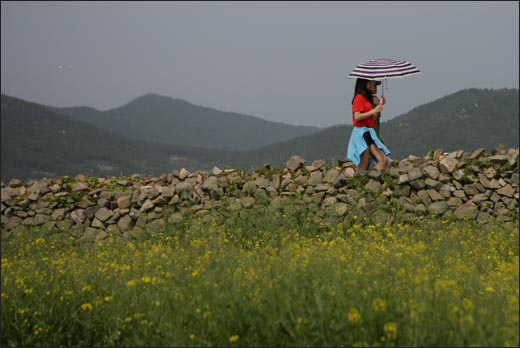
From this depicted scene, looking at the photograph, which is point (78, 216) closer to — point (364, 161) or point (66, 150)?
point (364, 161)

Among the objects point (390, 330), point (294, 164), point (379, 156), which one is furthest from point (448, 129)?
point (390, 330)

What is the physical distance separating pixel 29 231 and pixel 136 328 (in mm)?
7300

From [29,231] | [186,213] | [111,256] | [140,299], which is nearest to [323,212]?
[186,213]

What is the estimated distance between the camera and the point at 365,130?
11133mm

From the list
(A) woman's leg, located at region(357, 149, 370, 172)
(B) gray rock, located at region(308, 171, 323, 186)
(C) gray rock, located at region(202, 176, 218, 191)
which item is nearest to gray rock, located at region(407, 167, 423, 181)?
(A) woman's leg, located at region(357, 149, 370, 172)

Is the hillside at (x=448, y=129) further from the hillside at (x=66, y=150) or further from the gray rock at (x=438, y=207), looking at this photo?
the hillside at (x=66, y=150)

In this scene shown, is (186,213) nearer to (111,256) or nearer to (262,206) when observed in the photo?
(262,206)

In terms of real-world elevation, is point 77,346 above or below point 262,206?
below

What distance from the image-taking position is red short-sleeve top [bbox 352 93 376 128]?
1108 centimetres

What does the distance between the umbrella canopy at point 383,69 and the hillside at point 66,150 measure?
6296cm

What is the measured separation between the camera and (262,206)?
35.8 feet

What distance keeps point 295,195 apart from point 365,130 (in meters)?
1.78

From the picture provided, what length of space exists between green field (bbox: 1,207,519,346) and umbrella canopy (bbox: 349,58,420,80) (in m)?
3.79

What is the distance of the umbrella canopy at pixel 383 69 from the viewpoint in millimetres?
10781
